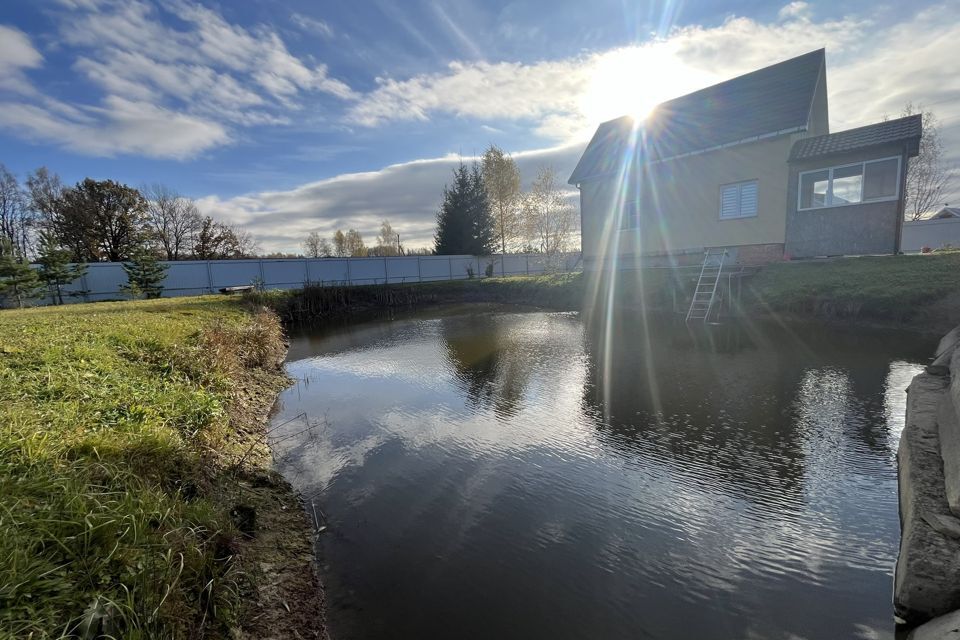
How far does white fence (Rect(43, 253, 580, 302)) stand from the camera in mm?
18312

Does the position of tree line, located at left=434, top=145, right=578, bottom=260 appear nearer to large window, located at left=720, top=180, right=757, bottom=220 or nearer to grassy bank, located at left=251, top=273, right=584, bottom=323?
grassy bank, located at left=251, top=273, right=584, bottom=323

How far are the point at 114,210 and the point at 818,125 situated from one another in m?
35.4

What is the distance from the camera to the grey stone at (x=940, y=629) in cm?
168

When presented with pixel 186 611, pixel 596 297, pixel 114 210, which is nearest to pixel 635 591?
pixel 186 611

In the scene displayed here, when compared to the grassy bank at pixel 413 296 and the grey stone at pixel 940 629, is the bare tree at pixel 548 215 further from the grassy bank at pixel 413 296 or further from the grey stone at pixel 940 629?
the grey stone at pixel 940 629

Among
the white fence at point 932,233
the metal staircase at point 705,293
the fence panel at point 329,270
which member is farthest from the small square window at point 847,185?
the fence panel at point 329,270

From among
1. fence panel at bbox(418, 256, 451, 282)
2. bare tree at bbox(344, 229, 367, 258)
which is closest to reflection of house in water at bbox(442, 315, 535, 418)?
fence panel at bbox(418, 256, 451, 282)

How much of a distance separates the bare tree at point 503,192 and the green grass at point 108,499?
96.0 ft

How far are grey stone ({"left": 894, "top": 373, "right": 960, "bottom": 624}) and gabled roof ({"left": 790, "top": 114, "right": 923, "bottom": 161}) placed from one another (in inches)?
423

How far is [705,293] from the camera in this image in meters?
11.4

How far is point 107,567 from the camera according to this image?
1.78 m

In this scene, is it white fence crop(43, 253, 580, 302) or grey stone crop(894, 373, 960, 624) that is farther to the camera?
white fence crop(43, 253, 580, 302)

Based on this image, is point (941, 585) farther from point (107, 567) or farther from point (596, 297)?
point (596, 297)

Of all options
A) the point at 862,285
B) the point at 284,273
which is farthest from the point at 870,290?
the point at 284,273
